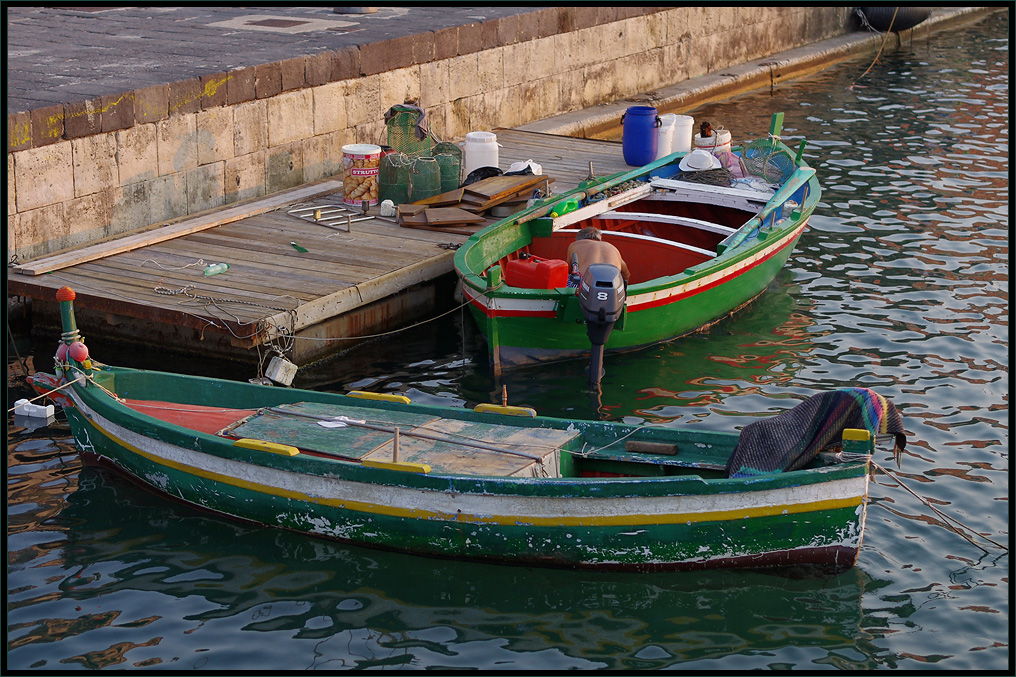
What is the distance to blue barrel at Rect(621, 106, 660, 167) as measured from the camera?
14.3m

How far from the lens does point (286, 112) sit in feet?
44.1

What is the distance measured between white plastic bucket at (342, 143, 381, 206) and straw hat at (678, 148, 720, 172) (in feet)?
11.2

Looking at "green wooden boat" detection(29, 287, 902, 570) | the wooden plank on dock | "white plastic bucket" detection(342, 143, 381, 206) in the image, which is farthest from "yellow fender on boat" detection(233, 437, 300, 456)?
"white plastic bucket" detection(342, 143, 381, 206)

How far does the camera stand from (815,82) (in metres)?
23.2

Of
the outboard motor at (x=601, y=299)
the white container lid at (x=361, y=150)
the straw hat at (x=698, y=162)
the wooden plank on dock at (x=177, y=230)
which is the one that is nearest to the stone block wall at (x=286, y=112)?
the wooden plank on dock at (x=177, y=230)

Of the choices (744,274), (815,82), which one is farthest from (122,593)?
(815,82)

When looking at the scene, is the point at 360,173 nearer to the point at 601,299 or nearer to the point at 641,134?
the point at 641,134

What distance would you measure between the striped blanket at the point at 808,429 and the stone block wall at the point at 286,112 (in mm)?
7064

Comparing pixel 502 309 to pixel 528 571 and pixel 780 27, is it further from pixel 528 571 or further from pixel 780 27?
pixel 780 27

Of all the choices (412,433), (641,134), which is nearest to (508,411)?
(412,433)

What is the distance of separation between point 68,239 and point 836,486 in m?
7.75

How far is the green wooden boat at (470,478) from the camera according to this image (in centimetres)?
702

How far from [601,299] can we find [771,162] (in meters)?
4.19

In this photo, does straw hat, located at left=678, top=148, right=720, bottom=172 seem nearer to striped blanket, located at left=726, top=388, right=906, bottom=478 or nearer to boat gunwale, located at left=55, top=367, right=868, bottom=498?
boat gunwale, located at left=55, top=367, right=868, bottom=498
